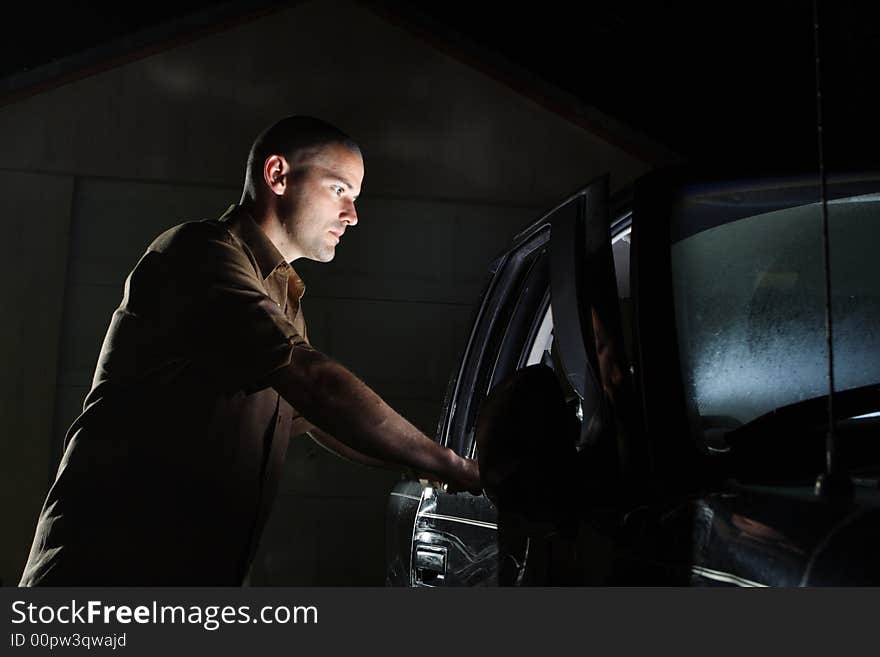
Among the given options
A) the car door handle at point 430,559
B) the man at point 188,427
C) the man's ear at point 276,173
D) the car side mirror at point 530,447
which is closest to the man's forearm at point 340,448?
the car door handle at point 430,559

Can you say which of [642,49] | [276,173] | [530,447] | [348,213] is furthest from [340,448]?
[642,49]

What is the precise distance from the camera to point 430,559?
2.47m

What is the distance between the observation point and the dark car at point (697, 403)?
1300mm

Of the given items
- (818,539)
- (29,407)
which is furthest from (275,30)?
(818,539)

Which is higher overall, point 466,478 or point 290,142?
point 290,142

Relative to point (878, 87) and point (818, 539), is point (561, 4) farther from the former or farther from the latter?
point (818, 539)

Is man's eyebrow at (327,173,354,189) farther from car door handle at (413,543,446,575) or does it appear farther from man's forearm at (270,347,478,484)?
car door handle at (413,543,446,575)

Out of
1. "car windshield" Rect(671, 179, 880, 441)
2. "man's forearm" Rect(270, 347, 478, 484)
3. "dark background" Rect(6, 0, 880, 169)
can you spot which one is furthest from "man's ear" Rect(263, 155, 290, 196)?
"dark background" Rect(6, 0, 880, 169)

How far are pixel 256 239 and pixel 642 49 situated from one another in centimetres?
532

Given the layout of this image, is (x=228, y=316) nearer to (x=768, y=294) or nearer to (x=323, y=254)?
(x=323, y=254)

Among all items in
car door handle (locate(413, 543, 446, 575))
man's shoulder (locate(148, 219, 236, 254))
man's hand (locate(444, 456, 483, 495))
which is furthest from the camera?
car door handle (locate(413, 543, 446, 575))

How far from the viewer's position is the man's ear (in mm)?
2496

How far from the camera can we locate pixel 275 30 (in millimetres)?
6613

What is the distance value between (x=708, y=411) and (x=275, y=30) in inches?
222
